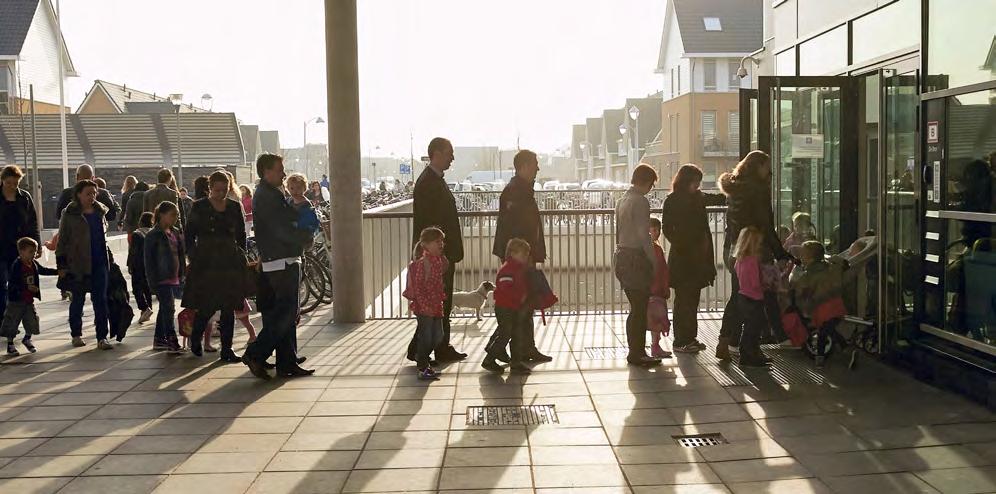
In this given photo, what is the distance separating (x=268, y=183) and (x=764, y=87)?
4.38 metres

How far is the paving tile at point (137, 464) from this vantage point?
5.55m

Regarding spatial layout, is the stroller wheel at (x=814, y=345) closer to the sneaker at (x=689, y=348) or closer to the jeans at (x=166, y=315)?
the sneaker at (x=689, y=348)

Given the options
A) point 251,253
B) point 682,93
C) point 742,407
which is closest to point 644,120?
point 682,93

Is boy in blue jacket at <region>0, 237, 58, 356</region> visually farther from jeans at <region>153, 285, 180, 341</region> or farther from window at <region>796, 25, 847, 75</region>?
window at <region>796, 25, 847, 75</region>

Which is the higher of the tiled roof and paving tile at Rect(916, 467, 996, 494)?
the tiled roof

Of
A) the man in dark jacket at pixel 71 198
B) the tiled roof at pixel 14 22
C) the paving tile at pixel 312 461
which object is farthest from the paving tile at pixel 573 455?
the tiled roof at pixel 14 22

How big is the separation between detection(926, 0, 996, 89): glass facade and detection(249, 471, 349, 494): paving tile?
16.8 feet

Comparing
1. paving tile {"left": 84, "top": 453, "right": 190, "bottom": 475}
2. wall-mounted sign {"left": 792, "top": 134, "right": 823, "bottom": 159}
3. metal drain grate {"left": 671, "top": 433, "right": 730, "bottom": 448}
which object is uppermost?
wall-mounted sign {"left": 792, "top": 134, "right": 823, "bottom": 159}

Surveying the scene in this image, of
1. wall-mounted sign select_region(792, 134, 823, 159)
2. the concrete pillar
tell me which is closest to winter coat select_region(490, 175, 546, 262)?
wall-mounted sign select_region(792, 134, 823, 159)

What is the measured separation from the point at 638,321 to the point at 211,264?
12.2 feet

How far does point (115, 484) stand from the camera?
210 inches

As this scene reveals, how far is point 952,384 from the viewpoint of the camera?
280 inches

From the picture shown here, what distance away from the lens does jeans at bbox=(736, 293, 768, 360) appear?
26.6 ft

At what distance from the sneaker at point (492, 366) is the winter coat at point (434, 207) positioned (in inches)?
38.0
